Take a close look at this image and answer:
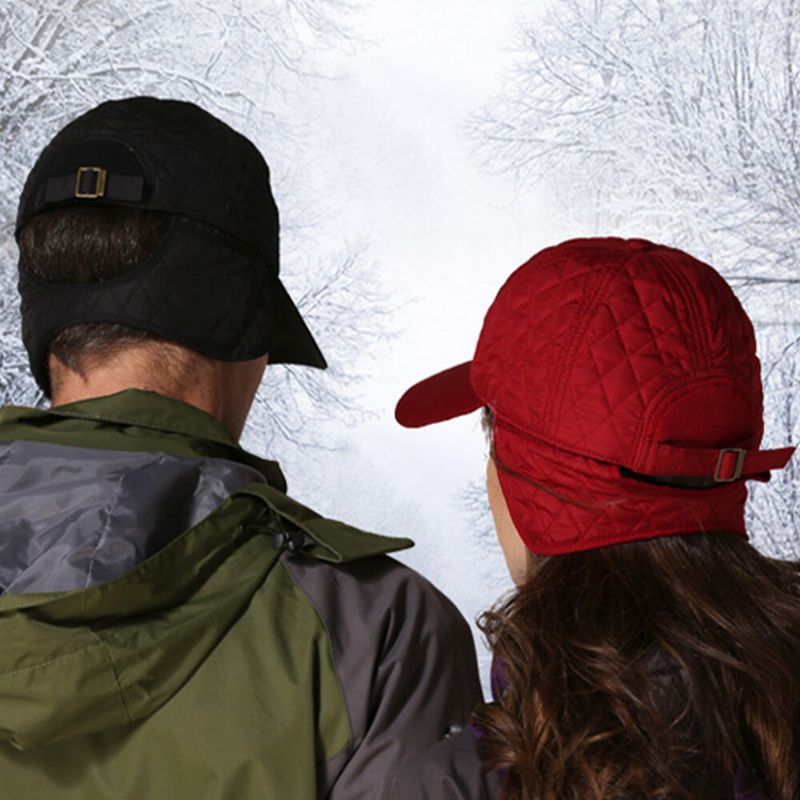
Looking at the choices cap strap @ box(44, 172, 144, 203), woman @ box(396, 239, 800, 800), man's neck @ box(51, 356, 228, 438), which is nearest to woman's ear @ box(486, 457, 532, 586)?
woman @ box(396, 239, 800, 800)

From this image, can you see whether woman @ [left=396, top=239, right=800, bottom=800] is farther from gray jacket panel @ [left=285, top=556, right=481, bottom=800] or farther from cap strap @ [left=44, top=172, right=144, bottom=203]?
cap strap @ [left=44, top=172, right=144, bottom=203]

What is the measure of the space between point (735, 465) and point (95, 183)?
51cm

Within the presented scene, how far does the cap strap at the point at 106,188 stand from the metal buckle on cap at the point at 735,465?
0.46m

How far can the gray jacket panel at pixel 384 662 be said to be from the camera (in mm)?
1001

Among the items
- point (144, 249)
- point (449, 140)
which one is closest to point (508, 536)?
point (144, 249)

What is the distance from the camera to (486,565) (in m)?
4.49

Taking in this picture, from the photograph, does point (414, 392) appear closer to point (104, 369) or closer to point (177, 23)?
point (104, 369)

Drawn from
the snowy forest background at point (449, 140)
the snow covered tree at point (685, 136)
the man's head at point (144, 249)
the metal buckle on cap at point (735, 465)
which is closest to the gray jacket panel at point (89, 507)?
the man's head at point (144, 249)

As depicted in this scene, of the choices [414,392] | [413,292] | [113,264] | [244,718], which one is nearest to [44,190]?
[113,264]

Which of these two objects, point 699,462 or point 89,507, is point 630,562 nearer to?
point 699,462

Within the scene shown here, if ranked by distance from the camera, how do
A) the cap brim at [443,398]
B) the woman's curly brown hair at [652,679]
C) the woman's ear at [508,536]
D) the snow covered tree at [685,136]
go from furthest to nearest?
the snow covered tree at [685,136] < the cap brim at [443,398] < the woman's ear at [508,536] < the woman's curly brown hair at [652,679]

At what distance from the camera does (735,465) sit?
975 millimetres

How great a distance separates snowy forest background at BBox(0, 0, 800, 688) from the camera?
418 cm

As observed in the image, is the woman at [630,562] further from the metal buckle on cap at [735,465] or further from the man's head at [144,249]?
the man's head at [144,249]
